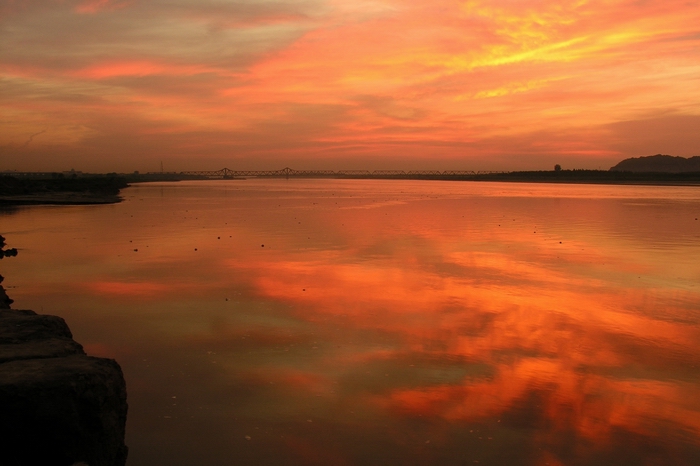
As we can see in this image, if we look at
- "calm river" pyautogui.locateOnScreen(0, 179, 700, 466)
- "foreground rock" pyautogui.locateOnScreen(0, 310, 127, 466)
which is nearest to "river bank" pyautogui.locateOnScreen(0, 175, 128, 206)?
"calm river" pyautogui.locateOnScreen(0, 179, 700, 466)

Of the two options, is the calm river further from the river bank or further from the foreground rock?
the river bank

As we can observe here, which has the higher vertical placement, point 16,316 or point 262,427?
point 16,316

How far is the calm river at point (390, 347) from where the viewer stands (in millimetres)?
5797

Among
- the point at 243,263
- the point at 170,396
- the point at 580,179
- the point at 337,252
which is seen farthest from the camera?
the point at 580,179

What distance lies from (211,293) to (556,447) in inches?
303

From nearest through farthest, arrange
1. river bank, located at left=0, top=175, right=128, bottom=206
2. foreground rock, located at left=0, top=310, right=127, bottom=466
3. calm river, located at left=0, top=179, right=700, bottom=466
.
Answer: foreground rock, located at left=0, top=310, right=127, bottom=466
calm river, located at left=0, top=179, right=700, bottom=466
river bank, located at left=0, top=175, right=128, bottom=206

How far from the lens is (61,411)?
4.65m

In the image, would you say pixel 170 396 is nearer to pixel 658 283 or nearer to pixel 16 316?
pixel 16 316

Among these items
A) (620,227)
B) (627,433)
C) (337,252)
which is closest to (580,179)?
(620,227)

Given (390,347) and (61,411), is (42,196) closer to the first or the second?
(390,347)

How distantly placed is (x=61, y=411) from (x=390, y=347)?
469 cm

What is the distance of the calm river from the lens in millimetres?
5797

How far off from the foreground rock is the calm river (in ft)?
2.23

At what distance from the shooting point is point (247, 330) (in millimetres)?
9148
